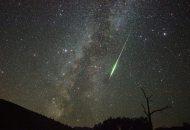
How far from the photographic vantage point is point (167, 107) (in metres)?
33.7

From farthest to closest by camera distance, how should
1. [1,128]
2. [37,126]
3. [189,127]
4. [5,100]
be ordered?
1. [189,127]
2. [37,126]
3. [5,100]
4. [1,128]

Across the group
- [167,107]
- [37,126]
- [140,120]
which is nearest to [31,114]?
[37,126]

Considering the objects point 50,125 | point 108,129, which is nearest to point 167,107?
point 108,129

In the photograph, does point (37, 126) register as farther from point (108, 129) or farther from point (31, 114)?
point (108, 129)

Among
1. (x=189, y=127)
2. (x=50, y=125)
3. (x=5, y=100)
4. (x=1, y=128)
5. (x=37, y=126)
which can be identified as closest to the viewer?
(x=1, y=128)

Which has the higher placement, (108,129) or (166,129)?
(108,129)

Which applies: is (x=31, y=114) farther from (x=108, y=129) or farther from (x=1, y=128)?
(x=108, y=129)

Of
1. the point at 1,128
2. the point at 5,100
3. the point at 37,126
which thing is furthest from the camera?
the point at 37,126

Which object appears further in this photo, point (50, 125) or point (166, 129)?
point (166, 129)

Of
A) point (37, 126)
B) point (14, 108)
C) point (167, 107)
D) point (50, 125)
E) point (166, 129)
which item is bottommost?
point (166, 129)

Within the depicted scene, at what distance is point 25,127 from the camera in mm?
20328

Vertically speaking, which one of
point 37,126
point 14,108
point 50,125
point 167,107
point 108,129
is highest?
point 14,108

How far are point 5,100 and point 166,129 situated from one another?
36312 mm

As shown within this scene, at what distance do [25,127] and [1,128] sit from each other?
250 cm
